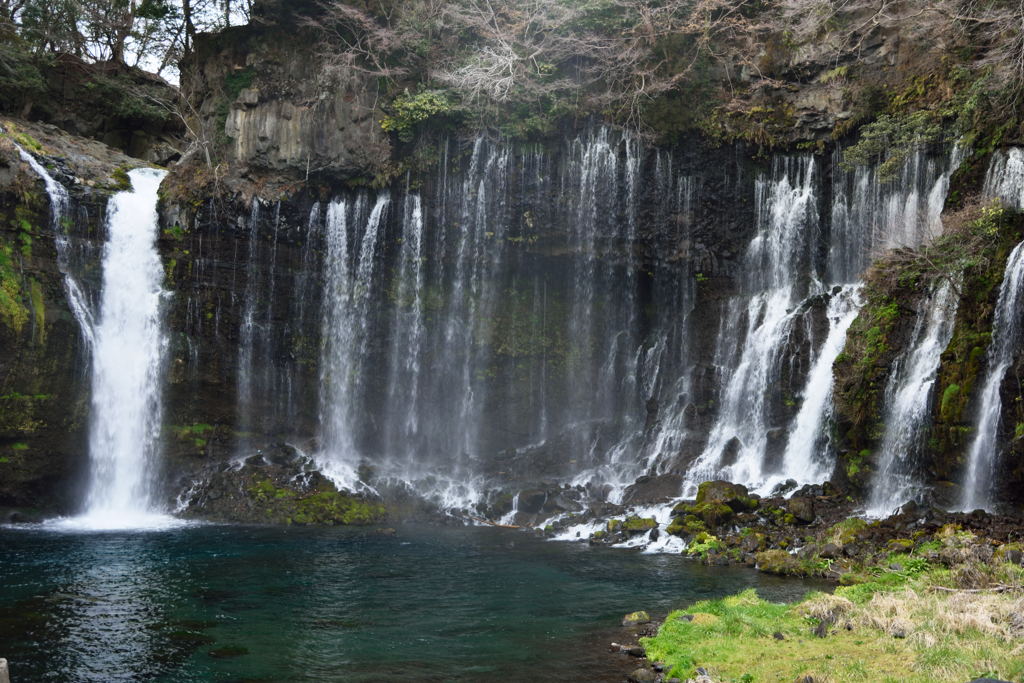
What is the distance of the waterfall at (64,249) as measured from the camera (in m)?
22.3

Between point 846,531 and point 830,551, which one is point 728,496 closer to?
point 846,531

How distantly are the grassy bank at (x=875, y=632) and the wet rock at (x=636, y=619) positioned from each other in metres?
0.49

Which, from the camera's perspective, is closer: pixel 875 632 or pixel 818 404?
pixel 875 632

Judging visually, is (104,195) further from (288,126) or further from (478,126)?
(478,126)

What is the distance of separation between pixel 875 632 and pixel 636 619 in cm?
318

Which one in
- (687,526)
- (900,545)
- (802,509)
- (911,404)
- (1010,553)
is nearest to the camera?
(1010,553)

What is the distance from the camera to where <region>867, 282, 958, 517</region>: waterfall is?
53.3 feet

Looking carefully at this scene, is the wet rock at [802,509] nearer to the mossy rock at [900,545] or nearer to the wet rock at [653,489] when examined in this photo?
the mossy rock at [900,545]

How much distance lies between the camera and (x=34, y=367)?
21.5 metres

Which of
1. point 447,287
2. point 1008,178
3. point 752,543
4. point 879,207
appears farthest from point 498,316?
point 1008,178

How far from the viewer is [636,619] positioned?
10602 mm

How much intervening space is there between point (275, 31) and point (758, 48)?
1672 cm

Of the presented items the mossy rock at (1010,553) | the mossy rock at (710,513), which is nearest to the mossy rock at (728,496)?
the mossy rock at (710,513)

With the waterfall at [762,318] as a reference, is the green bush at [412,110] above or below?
above
